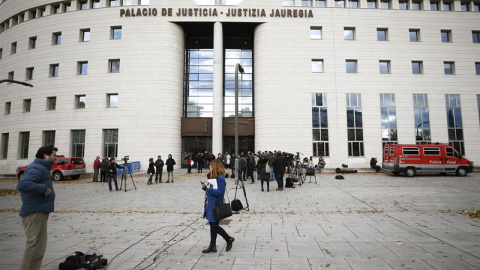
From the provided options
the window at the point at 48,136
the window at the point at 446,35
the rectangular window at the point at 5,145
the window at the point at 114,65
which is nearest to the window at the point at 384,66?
the window at the point at 446,35

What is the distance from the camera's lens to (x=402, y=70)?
85.3 feet

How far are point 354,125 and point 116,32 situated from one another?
2783 centimetres

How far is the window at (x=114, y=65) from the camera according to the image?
87.1 ft

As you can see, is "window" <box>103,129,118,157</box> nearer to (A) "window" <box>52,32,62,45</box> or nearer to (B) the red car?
(B) the red car

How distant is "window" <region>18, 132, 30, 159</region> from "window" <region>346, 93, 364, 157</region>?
3568cm

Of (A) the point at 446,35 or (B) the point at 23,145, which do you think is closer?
(A) the point at 446,35

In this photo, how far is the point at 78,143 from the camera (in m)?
26.0

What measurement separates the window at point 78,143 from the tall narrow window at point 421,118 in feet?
116

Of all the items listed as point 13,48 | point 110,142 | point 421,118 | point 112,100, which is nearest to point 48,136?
point 110,142

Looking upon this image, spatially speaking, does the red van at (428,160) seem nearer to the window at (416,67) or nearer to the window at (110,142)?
the window at (416,67)

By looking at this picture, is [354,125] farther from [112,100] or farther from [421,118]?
A: [112,100]

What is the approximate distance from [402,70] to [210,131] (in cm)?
2180

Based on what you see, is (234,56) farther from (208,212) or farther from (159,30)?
(208,212)

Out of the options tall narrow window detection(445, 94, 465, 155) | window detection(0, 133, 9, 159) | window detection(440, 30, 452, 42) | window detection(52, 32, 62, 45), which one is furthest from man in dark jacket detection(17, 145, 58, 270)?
window detection(440, 30, 452, 42)
